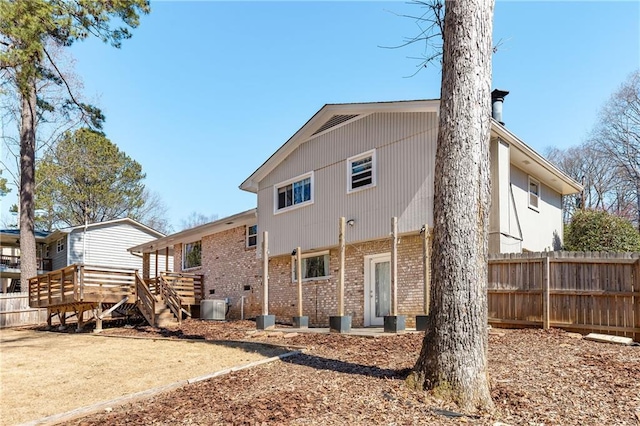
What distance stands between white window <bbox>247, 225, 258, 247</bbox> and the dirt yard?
658 cm

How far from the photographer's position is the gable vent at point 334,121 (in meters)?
14.1

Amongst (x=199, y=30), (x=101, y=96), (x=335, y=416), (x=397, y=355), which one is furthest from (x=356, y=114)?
(x=101, y=96)

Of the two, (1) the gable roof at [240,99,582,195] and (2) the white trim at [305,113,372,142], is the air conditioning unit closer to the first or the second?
(1) the gable roof at [240,99,582,195]

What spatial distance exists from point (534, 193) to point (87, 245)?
25.5 metres

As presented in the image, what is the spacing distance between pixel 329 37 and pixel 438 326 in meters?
8.41

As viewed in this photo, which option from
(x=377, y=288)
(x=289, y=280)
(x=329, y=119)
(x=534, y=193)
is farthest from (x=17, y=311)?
(x=534, y=193)

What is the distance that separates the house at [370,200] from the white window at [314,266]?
A: 0.11 ft

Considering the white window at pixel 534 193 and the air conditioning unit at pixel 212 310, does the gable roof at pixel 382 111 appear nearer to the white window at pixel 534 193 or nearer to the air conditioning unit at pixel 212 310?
the white window at pixel 534 193

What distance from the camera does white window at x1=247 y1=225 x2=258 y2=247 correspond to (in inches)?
700

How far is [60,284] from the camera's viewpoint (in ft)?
52.0

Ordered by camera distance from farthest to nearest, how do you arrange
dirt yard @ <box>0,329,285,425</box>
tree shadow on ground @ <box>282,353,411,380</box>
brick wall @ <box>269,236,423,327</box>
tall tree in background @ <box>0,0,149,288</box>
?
brick wall @ <box>269,236,423,327</box>
tall tree in background @ <box>0,0,149,288</box>
dirt yard @ <box>0,329,285,425</box>
tree shadow on ground @ <box>282,353,411,380</box>

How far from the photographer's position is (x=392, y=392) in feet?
16.8

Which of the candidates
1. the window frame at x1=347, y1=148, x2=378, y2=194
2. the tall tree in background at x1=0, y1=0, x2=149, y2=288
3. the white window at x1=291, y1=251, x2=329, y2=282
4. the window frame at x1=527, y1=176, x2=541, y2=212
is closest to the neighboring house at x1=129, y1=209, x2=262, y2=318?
the white window at x1=291, y1=251, x2=329, y2=282

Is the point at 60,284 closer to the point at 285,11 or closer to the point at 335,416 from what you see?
the point at 285,11
